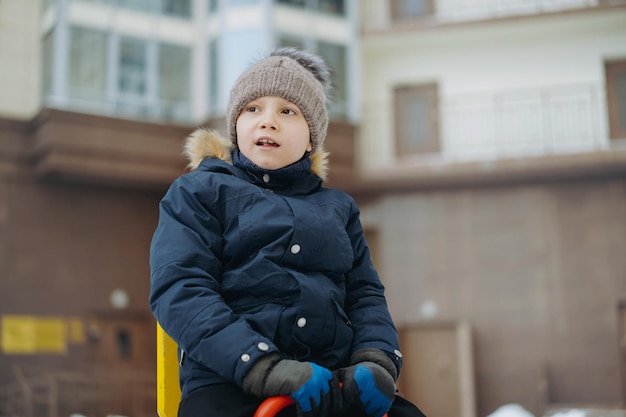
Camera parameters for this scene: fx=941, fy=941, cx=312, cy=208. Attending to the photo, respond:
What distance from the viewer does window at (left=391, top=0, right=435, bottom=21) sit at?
744 inches

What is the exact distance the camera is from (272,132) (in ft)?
9.64

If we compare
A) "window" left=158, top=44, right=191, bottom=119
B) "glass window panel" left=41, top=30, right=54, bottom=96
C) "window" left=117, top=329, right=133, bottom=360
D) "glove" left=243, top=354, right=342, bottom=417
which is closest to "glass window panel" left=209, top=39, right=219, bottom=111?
"window" left=158, top=44, right=191, bottom=119

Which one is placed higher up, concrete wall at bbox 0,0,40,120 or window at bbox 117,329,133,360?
concrete wall at bbox 0,0,40,120

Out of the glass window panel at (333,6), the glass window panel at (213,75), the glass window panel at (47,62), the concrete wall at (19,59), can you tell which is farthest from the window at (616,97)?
the concrete wall at (19,59)

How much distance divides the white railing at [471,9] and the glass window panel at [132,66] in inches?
174

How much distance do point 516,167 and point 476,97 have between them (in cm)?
203

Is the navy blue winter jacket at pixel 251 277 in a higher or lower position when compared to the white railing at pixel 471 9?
lower

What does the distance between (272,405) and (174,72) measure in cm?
1528

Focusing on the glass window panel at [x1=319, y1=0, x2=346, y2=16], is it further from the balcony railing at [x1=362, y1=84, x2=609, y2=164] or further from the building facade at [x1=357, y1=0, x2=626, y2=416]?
the balcony railing at [x1=362, y1=84, x2=609, y2=164]

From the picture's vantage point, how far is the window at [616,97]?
17953 mm

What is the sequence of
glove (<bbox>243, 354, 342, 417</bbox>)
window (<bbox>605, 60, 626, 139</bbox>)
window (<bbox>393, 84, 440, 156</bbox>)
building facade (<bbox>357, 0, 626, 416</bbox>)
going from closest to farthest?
glove (<bbox>243, 354, 342, 417</bbox>)
building facade (<bbox>357, 0, 626, 416</bbox>)
window (<bbox>605, 60, 626, 139</bbox>)
window (<bbox>393, 84, 440, 156</bbox>)

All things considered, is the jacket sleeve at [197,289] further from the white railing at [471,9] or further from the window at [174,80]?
the white railing at [471,9]

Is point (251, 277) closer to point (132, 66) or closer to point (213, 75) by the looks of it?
point (132, 66)

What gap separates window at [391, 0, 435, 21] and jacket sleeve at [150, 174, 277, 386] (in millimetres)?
16742
